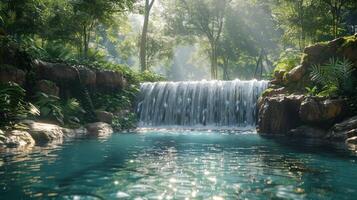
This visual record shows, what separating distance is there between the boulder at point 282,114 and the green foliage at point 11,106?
9934 mm

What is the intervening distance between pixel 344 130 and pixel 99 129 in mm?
10437

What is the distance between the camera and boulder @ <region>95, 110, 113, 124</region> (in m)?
18.4

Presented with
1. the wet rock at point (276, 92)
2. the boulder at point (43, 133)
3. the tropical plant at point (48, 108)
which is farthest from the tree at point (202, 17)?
the boulder at point (43, 133)

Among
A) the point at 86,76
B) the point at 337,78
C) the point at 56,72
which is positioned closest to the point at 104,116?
the point at 86,76

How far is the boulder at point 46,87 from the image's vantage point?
16.4 metres

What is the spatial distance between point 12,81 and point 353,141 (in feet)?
43.3

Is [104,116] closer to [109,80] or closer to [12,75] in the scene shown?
[109,80]

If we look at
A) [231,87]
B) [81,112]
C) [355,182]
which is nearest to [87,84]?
[81,112]

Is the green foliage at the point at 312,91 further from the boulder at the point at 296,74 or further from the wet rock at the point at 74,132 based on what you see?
the wet rock at the point at 74,132

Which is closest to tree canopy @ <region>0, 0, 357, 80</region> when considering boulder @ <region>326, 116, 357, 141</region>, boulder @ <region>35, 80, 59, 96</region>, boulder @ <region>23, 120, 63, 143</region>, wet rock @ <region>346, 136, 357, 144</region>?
boulder @ <region>35, 80, 59, 96</region>

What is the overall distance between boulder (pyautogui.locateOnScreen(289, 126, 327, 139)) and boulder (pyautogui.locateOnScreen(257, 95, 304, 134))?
69 centimetres

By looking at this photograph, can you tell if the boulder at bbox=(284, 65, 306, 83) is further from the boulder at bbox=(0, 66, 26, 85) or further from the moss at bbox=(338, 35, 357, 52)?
the boulder at bbox=(0, 66, 26, 85)

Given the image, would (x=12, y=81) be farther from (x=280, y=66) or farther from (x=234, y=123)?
(x=280, y=66)

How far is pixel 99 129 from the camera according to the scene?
16547 mm
